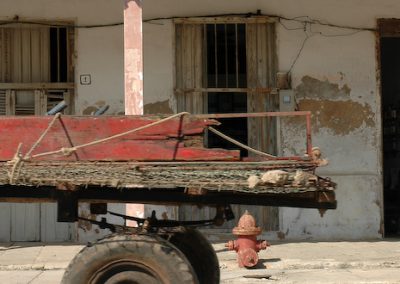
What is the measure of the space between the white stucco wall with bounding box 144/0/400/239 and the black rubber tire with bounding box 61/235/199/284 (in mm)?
7277

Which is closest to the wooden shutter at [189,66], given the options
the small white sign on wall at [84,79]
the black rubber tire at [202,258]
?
the small white sign on wall at [84,79]

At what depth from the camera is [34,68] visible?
11328mm

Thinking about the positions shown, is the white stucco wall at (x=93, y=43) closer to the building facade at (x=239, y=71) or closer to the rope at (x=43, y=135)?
the building facade at (x=239, y=71)

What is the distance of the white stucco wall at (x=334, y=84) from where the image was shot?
11141 millimetres

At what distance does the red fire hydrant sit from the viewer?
27.9 ft

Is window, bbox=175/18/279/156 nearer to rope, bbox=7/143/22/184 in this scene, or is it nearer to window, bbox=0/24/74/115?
window, bbox=0/24/74/115

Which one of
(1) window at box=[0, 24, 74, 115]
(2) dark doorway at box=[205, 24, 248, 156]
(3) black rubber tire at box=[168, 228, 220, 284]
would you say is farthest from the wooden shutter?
(3) black rubber tire at box=[168, 228, 220, 284]

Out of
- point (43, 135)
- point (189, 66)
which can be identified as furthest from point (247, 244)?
point (43, 135)

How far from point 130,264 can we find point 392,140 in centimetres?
1008

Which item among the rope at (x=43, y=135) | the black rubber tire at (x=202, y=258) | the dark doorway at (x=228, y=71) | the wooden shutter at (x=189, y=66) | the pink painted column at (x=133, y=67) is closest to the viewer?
the rope at (x=43, y=135)

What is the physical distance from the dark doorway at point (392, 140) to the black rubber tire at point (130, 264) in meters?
9.02

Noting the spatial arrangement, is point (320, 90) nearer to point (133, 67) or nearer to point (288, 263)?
point (288, 263)

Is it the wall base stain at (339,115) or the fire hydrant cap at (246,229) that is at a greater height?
the wall base stain at (339,115)

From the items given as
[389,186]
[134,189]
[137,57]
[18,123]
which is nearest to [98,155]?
[134,189]
